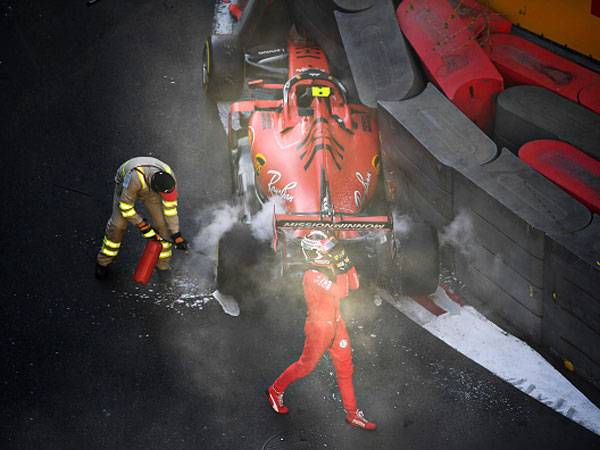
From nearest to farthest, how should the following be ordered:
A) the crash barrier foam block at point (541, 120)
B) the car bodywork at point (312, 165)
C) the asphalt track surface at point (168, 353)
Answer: the asphalt track surface at point (168, 353) → the car bodywork at point (312, 165) → the crash barrier foam block at point (541, 120)

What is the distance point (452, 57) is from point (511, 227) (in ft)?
10.2

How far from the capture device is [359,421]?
7.91 meters

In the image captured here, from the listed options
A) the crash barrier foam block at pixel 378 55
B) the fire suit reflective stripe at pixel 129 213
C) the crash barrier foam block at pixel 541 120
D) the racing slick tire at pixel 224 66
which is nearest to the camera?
the fire suit reflective stripe at pixel 129 213

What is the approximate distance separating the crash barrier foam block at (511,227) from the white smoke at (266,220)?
1.91m

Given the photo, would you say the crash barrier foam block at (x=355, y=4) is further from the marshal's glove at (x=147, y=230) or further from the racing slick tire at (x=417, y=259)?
the marshal's glove at (x=147, y=230)

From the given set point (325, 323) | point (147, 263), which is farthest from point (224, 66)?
point (325, 323)

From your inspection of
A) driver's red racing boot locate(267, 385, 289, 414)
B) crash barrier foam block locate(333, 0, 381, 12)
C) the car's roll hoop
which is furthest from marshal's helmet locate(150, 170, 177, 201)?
crash barrier foam block locate(333, 0, 381, 12)

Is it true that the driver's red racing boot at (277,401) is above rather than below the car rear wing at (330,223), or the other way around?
below

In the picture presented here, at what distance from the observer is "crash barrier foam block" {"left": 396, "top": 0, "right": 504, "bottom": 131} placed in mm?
10234

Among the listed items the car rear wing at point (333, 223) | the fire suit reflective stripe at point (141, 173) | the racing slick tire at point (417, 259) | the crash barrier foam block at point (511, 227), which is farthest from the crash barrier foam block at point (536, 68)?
the fire suit reflective stripe at point (141, 173)

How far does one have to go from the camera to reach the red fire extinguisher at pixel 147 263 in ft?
29.7

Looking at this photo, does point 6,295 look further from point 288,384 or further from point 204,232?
point 288,384

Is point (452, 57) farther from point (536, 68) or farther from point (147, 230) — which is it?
point (147, 230)

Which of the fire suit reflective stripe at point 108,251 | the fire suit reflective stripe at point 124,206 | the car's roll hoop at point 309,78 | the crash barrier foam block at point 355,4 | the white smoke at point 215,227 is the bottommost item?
the white smoke at point 215,227
